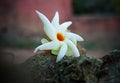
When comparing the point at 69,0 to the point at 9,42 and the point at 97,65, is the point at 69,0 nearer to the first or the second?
the point at 9,42

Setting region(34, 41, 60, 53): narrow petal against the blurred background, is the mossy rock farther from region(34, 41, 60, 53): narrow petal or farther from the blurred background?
the blurred background

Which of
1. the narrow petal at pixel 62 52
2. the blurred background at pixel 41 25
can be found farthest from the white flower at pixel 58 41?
the blurred background at pixel 41 25

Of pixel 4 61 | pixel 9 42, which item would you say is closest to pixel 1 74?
pixel 4 61

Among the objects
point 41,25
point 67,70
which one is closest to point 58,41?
point 67,70

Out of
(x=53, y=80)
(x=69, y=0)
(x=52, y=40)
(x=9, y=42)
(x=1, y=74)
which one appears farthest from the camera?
(x=69, y=0)

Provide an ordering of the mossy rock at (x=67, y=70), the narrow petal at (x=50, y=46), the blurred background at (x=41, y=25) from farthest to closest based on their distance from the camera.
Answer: the blurred background at (x=41, y=25)
the narrow petal at (x=50, y=46)
the mossy rock at (x=67, y=70)

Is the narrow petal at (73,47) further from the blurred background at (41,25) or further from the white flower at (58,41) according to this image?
the blurred background at (41,25)

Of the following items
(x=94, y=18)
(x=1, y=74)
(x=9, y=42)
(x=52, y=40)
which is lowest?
(x=1, y=74)

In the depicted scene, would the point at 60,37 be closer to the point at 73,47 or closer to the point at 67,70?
the point at 73,47
